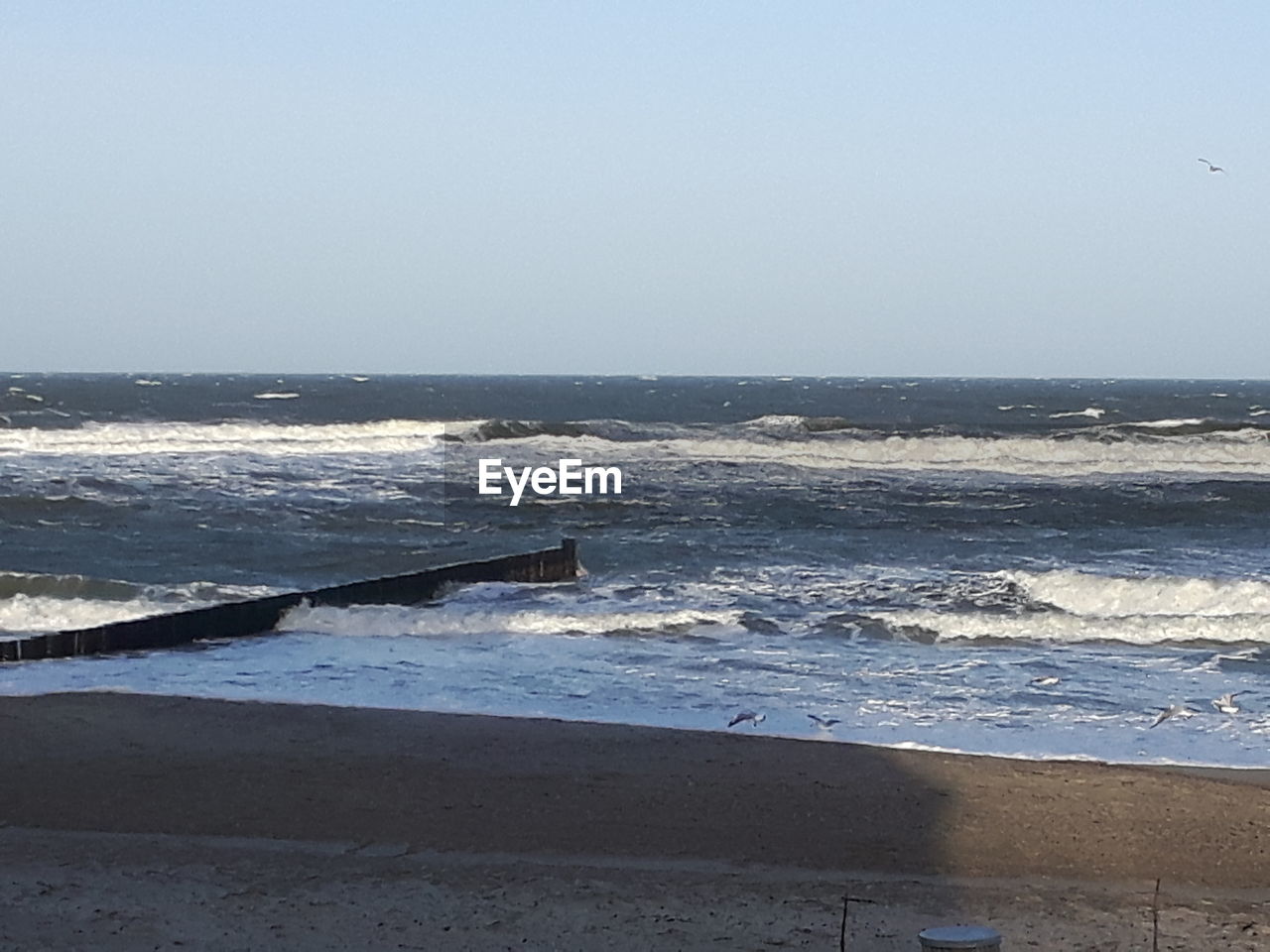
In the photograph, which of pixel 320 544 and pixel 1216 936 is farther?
pixel 320 544

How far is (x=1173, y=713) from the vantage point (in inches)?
408

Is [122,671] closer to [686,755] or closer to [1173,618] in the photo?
[686,755]

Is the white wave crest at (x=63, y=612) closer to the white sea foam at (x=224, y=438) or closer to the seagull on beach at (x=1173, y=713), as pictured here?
the seagull on beach at (x=1173, y=713)

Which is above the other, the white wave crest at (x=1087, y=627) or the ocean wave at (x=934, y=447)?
the ocean wave at (x=934, y=447)

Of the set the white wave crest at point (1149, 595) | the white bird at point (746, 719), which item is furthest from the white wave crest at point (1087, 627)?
the white bird at point (746, 719)

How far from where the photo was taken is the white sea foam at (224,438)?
38531mm

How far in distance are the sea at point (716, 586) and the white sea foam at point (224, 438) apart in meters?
0.30

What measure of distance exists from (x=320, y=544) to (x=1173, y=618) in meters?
11.1

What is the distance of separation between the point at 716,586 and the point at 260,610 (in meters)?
5.09

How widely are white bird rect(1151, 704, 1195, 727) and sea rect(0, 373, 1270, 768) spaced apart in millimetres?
42

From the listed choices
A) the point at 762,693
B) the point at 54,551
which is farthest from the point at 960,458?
the point at 762,693

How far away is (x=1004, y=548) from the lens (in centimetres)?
2078

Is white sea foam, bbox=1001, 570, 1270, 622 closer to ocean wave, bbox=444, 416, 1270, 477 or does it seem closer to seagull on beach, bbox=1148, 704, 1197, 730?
seagull on beach, bbox=1148, 704, 1197, 730

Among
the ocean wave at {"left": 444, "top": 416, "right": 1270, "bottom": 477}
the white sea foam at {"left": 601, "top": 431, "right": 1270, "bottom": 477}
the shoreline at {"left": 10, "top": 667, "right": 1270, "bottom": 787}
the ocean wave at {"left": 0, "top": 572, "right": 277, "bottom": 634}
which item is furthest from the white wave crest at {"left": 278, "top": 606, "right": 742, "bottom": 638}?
the white sea foam at {"left": 601, "top": 431, "right": 1270, "bottom": 477}
